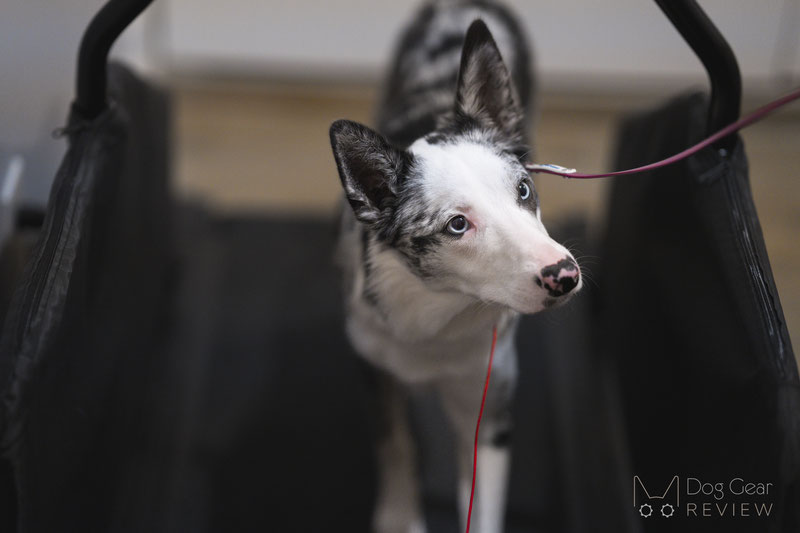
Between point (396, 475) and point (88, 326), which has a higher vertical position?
point (88, 326)

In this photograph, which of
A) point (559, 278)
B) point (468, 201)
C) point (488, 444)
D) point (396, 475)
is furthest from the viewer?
point (396, 475)

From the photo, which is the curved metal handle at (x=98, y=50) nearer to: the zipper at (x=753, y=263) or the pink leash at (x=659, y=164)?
the pink leash at (x=659, y=164)

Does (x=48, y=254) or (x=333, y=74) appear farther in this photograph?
(x=333, y=74)

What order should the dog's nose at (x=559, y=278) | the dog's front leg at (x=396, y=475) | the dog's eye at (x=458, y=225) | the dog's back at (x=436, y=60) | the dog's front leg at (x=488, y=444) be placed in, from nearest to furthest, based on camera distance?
the dog's nose at (x=559, y=278)
the dog's eye at (x=458, y=225)
the dog's front leg at (x=488, y=444)
the dog's front leg at (x=396, y=475)
the dog's back at (x=436, y=60)

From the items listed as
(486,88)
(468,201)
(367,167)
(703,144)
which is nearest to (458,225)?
(468,201)

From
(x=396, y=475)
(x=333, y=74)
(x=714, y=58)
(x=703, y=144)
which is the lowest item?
(x=396, y=475)

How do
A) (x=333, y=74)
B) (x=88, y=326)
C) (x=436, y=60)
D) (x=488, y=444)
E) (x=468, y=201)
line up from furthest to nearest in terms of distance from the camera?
(x=333, y=74) < (x=436, y=60) < (x=488, y=444) < (x=88, y=326) < (x=468, y=201)

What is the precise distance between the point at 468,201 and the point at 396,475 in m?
0.74

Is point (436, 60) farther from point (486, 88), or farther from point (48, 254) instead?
point (48, 254)

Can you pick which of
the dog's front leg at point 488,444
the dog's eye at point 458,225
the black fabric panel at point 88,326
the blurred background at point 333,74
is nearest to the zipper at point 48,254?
the black fabric panel at point 88,326

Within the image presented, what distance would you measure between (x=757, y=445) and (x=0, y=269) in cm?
146

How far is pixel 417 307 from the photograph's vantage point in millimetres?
1223

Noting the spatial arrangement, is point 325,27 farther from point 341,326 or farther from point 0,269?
point 0,269

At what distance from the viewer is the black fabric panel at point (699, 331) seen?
3.54ft
